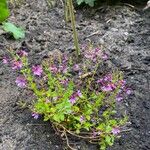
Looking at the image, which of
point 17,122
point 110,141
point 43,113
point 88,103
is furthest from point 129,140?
point 17,122

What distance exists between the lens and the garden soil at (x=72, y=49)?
89.9 inches

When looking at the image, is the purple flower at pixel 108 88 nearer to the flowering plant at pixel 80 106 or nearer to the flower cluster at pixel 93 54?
the flowering plant at pixel 80 106

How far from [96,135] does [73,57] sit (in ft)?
2.69

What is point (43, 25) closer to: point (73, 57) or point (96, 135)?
point (73, 57)

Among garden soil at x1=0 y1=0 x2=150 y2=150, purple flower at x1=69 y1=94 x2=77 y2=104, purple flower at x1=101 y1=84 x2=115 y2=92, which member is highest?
purple flower at x1=69 y1=94 x2=77 y2=104

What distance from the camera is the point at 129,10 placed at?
353cm

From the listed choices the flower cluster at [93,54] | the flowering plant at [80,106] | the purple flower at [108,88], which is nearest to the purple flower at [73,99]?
the flowering plant at [80,106]

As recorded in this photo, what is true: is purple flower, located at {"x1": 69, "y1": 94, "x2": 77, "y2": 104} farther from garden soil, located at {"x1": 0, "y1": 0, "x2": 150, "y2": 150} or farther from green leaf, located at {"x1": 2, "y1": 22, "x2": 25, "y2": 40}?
green leaf, located at {"x1": 2, "y1": 22, "x2": 25, "y2": 40}

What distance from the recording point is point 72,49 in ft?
9.87

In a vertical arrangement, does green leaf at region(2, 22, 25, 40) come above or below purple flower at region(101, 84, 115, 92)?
below

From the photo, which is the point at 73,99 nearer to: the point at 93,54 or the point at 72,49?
the point at 93,54

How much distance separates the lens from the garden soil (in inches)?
89.9

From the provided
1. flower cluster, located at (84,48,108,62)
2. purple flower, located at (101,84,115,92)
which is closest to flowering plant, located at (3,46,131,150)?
purple flower, located at (101,84,115,92)

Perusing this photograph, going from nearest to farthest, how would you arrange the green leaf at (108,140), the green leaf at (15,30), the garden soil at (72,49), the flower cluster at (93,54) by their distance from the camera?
1. the green leaf at (108,140)
2. the garden soil at (72,49)
3. the flower cluster at (93,54)
4. the green leaf at (15,30)
